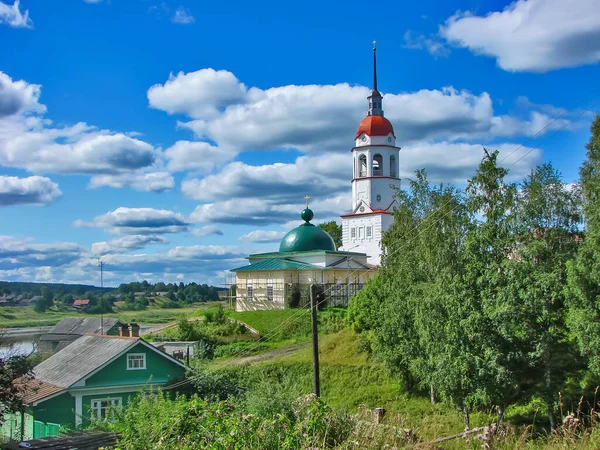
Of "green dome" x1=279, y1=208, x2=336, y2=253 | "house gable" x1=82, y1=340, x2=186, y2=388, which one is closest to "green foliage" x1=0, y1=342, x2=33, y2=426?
"house gable" x1=82, y1=340, x2=186, y2=388

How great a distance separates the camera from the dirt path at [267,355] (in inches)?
1200

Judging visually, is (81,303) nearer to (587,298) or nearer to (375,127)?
(375,127)

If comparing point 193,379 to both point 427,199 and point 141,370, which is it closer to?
point 141,370

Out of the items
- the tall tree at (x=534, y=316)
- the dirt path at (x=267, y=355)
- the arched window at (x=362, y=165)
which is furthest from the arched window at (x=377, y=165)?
the tall tree at (x=534, y=316)

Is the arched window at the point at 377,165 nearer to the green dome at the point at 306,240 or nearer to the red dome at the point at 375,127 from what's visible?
the red dome at the point at 375,127

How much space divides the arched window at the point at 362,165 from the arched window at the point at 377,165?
84 cm

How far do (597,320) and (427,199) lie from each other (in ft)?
40.2

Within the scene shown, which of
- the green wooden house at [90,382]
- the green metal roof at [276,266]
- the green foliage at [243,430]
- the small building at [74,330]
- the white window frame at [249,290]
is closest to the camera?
the green foliage at [243,430]

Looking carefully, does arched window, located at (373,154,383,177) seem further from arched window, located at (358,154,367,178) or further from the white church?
arched window, located at (358,154,367,178)

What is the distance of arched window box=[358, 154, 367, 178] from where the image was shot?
55.8 m

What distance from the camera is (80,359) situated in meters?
24.4

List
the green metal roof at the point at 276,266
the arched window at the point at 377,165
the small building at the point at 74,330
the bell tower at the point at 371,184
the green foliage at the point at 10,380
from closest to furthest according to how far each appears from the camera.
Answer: the green foliage at the point at 10,380, the green metal roof at the point at 276,266, the small building at the point at 74,330, the bell tower at the point at 371,184, the arched window at the point at 377,165

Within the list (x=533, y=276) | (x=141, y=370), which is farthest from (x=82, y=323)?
(x=533, y=276)

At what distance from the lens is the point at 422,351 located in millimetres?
20078
